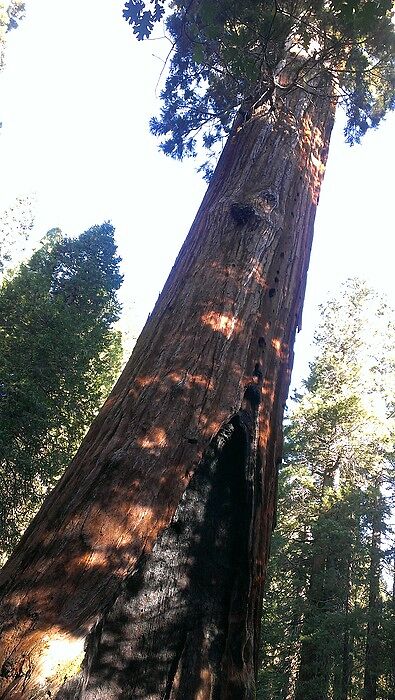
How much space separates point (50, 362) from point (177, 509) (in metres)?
12.6

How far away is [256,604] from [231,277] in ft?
5.60

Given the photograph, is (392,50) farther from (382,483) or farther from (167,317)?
(382,483)

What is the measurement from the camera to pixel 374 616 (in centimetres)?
1417

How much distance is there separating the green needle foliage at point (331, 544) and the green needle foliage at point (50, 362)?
7454mm

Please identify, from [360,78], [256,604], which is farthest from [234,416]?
[360,78]

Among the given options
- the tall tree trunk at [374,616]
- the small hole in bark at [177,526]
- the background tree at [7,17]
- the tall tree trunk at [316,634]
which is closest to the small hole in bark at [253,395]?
the small hole in bark at [177,526]

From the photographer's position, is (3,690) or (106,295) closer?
(3,690)

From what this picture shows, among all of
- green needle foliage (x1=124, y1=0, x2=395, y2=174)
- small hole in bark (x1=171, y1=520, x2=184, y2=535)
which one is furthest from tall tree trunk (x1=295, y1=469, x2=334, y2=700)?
small hole in bark (x1=171, y1=520, x2=184, y2=535)

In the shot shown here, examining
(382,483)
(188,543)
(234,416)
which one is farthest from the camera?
(382,483)

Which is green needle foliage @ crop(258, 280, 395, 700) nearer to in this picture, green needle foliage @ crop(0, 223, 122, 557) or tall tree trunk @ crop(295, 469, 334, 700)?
tall tree trunk @ crop(295, 469, 334, 700)

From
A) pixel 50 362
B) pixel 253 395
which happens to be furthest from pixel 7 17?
pixel 253 395

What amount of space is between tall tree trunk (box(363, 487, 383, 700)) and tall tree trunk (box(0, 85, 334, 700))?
1436cm

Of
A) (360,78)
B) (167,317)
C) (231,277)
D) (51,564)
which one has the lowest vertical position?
(51,564)

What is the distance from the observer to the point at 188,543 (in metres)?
2.09
